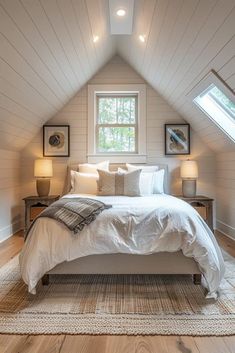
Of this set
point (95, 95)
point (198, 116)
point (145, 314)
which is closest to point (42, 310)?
point (145, 314)

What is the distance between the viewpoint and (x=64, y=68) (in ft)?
11.3

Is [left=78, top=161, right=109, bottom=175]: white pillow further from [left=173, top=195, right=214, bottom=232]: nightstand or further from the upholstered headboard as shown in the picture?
[left=173, top=195, right=214, bottom=232]: nightstand

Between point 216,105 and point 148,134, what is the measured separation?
52.1 inches

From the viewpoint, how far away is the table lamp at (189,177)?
168 inches

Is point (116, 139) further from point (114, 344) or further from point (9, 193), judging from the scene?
point (114, 344)

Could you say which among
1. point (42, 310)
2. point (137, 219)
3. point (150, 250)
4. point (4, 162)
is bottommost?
point (42, 310)

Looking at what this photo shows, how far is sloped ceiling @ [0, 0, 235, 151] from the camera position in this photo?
221 cm

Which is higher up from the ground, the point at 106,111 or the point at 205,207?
the point at 106,111

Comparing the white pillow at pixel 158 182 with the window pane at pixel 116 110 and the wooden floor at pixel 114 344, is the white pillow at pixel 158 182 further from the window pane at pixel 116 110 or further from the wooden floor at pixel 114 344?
the wooden floor at pixel 114 344

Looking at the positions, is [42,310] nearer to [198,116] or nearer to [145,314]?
[145,314]

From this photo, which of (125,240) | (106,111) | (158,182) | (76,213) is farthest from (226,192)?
(76,213)

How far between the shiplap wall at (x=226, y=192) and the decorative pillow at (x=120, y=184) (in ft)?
4.88

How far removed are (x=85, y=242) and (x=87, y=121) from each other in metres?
2.84

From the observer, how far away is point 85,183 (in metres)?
3.88
